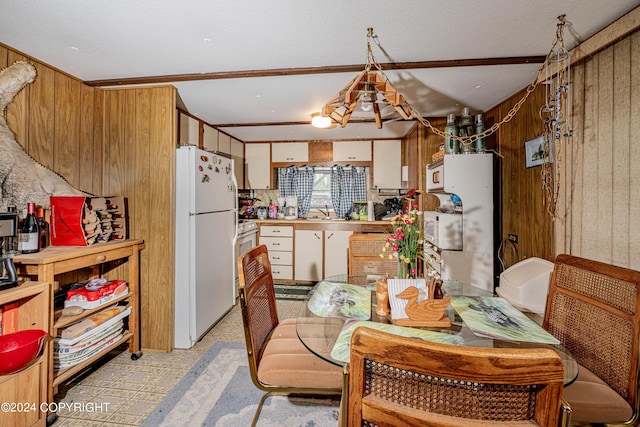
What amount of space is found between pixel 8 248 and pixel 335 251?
3.25 m

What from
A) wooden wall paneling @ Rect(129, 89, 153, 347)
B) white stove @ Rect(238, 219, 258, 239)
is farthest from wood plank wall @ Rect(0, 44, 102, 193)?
white stove @ Rect(238, 219, 258, 239)

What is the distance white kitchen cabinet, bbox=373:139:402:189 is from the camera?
4.38 meters

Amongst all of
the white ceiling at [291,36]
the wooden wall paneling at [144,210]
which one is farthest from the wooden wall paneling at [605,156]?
the wooden wall paneling at [144,210]

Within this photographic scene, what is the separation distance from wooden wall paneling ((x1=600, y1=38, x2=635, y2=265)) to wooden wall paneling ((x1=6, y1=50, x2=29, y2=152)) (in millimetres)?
3651

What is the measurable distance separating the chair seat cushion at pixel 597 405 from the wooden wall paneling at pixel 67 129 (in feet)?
10.4

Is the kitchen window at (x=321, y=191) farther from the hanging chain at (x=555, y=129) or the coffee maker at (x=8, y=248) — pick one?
the coffee maker at (x=8, y=248)

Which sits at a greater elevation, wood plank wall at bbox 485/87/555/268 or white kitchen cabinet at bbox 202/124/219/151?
white kitchen cabinet at bbox 202/124/219/151

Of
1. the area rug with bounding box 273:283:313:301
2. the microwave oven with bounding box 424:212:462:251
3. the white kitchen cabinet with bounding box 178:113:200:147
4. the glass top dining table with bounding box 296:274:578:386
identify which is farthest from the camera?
the area rug with bounding box 273:283:313:301

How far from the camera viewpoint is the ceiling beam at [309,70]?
2049 mm

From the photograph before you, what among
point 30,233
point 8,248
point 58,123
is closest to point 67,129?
point 58,123

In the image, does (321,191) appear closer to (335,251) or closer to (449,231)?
(335,251)

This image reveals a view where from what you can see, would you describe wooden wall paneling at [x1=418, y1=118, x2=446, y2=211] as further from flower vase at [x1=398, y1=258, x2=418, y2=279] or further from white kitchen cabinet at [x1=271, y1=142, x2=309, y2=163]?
flower vase at [x1=398, y1=258, x2=418, y2=279]

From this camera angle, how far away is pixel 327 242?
13.8 feet

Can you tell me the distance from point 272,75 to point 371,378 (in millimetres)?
2206
